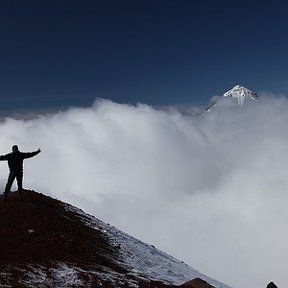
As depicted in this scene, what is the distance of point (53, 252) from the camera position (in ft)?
76.7

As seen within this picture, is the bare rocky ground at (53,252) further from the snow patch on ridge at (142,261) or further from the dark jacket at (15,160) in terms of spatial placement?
the dark jacket at (15,160)

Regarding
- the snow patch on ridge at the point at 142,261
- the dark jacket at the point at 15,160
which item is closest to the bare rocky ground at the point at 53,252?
the snow patch on ridge at the point at 142,261

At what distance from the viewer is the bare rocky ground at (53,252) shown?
1998 cm

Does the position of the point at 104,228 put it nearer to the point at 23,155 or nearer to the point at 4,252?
the point at 23,155

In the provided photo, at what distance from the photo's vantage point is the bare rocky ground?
1998cm

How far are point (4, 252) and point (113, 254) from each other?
840cm

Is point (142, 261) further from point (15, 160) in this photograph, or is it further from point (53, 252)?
point (15, 160)

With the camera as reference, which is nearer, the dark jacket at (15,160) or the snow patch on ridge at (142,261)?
the snow patch on ridge at (142,261)

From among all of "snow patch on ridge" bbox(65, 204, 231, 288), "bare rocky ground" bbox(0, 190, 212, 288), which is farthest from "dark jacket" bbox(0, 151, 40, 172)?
"snow patch on ridge" bbox(65, 204, 231, 288)

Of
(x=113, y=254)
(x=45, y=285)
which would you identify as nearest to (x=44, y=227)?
(x=113, y=254)

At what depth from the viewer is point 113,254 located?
28.4 m

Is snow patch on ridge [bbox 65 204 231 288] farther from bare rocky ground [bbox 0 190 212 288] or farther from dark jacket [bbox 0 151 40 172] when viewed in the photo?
dark jacket [bbox 0 151 40 172]

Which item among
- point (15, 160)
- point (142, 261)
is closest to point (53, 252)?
point (15, 160)

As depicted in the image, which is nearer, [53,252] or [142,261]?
[53,252]
